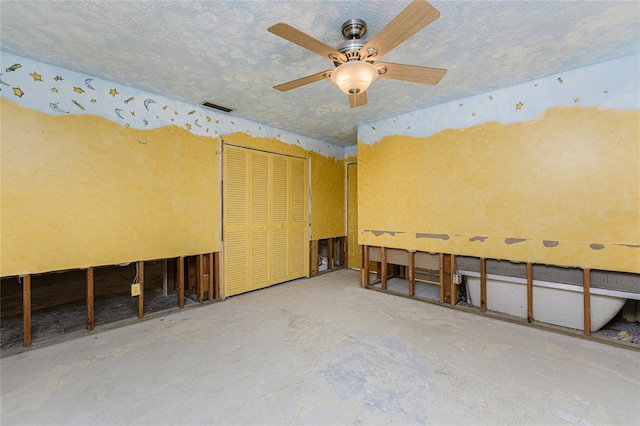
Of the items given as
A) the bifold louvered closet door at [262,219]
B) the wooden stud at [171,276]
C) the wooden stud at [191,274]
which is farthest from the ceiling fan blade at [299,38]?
the wooden stud at [171,276]

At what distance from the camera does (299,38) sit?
1598 mm

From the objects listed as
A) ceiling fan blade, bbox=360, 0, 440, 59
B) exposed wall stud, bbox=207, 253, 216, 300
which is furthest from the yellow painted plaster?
ceiling fan blade, bbox=360, 0, 440, 59

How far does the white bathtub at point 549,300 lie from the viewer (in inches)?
104

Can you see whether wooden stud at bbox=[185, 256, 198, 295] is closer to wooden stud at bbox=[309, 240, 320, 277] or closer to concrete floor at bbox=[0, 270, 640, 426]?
concrete floor at bbox=[0, 270, 640, 426]

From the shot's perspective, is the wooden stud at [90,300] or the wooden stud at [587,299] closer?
the wooden stud at [587,299]

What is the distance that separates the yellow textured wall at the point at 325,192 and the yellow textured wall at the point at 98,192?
1.54 metres

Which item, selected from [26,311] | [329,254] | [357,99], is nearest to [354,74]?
[357,99]

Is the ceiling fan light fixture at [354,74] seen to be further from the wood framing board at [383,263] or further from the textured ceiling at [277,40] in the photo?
the wood framing board at [383,263]

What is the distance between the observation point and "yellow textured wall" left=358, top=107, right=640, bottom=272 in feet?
8.29

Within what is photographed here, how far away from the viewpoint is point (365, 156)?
434 centimetres

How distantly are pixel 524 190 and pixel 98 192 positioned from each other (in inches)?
177

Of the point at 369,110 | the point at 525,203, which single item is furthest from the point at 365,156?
the point at 525,203

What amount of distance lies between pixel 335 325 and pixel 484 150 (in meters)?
2.63

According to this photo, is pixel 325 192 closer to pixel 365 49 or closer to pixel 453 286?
pixel 453 286
